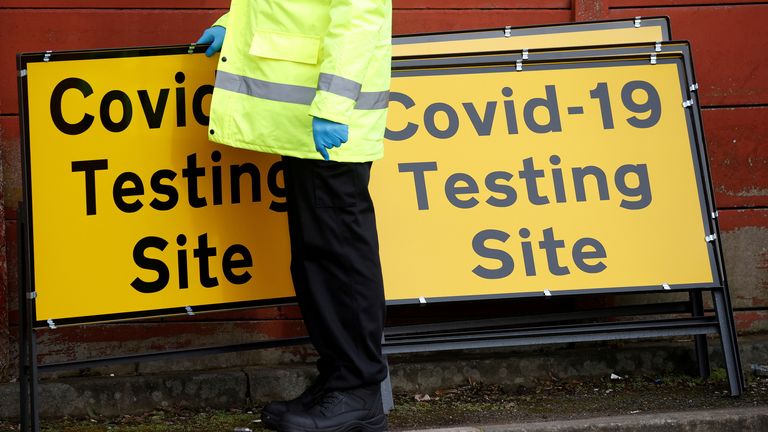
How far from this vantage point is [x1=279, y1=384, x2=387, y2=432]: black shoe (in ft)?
11.2

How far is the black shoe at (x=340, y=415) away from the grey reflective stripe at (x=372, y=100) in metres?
0.90

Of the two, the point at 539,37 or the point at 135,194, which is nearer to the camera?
the point at 135,194

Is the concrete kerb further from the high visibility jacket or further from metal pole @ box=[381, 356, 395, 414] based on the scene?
the high visibility jacket

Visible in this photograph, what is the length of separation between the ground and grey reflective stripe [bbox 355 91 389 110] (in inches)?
45.2

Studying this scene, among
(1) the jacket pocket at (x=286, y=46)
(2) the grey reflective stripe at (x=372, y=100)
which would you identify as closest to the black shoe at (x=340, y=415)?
(2) the grey reflective stripe at (x=372, y=100)

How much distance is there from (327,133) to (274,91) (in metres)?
0.26

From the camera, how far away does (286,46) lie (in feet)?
10.6

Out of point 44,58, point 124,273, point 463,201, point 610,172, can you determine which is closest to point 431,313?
point 463,201

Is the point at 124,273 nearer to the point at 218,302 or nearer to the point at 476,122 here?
the point at 218,302

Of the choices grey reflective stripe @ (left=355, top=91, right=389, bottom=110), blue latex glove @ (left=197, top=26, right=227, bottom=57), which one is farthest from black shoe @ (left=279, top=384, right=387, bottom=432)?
blue latex glove @ (left=197, top=26, right=227, bottom=57)

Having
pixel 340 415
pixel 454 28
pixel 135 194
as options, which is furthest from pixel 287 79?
pixel 454 28

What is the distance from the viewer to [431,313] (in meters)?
4.46

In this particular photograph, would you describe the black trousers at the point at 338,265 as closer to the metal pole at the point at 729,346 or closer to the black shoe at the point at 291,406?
the black shoe at the point at 291,406

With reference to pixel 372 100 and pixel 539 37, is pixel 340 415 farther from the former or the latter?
pixel 539 37
